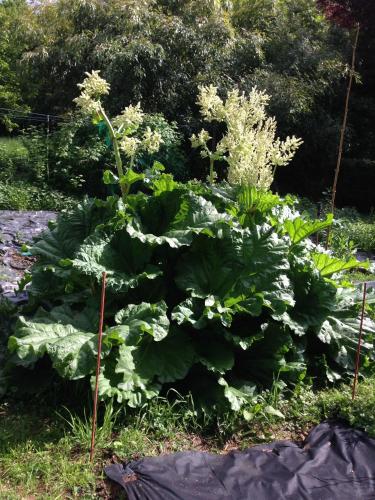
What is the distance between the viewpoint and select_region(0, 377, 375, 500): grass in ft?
7.54

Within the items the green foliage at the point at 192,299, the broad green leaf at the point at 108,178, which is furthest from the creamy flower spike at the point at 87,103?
the green foliage at the point at 192,299

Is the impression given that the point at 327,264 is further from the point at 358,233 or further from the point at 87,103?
the point at 358,233

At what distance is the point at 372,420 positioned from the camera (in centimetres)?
290

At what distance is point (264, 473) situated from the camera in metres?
2.49

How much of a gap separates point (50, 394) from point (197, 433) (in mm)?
803

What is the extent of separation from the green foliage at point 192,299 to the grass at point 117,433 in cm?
13

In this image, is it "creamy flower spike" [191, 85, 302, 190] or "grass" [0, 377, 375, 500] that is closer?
"grass" [0, 377, 375, 500]

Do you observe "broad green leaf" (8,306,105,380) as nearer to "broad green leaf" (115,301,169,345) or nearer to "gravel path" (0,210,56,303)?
"broad green leaf" (115,301,169,345)

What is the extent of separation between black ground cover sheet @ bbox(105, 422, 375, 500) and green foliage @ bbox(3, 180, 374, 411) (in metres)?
0.30

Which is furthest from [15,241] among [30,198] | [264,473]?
[264,473]

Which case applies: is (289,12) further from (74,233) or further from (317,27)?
(74,233)

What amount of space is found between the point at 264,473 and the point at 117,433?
0.72 m

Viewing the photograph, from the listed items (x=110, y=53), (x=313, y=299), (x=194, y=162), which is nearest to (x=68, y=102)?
(x=110, y=53)

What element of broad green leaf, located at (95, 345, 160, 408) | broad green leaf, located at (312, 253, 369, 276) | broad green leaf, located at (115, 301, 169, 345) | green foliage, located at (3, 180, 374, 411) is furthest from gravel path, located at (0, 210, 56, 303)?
broad green leaf, located at (312, 253, 369, 276)
